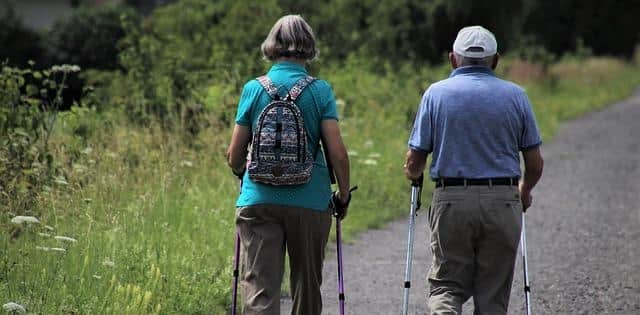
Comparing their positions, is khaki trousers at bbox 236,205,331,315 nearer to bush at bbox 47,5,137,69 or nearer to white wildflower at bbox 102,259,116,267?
white wildflower at bbox 102,259,116,267

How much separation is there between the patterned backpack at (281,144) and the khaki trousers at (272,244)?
160 mm

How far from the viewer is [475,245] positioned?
5824 mm

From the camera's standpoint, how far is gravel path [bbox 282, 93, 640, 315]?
8.26 m

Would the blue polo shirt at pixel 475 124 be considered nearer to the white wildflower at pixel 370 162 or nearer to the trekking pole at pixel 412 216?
the trekking pole at pixel 412 216

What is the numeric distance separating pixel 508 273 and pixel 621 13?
114ft

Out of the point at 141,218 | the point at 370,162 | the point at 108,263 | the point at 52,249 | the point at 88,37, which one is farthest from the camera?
the point at 88,37

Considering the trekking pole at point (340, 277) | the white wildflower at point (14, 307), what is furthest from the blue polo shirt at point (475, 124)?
the white wildflower at point (14, 307)

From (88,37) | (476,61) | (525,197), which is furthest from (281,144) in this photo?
(88,37)

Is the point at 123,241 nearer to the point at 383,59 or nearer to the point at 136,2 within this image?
the point at 383,59

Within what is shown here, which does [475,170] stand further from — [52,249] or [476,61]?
[52,249]

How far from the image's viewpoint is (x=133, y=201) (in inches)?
361

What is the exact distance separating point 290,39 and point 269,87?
240mm

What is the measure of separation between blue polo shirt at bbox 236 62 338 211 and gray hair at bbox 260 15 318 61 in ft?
0.20

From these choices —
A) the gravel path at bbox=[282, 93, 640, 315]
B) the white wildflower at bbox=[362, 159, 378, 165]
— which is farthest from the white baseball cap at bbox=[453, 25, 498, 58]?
the white wildflower at bbox=[362, 159, 378, 165]
